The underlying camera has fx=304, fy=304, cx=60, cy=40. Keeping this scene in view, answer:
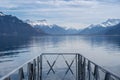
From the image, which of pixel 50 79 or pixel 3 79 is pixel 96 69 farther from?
pixel 50 79

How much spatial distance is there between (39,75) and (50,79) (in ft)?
35.7

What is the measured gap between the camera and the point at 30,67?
436 inches

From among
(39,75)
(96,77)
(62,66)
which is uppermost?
(96,77)

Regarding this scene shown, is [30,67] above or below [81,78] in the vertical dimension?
above

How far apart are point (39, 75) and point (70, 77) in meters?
16.0

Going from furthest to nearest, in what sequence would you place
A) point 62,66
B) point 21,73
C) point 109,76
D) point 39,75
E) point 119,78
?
point 62,66
point 39,75
point 21,73
point 109,76
point 119,78

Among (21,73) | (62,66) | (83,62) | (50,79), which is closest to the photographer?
(21,73)

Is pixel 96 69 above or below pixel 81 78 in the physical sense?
above

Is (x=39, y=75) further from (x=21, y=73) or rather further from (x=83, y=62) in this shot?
(x=21, y=73)

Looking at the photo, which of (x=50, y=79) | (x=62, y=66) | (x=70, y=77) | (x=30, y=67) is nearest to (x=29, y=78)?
(x=30, y=67)

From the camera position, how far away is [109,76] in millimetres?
6828

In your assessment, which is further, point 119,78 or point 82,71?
point 82,71

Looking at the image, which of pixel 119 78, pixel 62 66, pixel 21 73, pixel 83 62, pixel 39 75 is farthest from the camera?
pixel 62 66

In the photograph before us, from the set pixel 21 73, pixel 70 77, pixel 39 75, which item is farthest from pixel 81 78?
pixel 70 77
